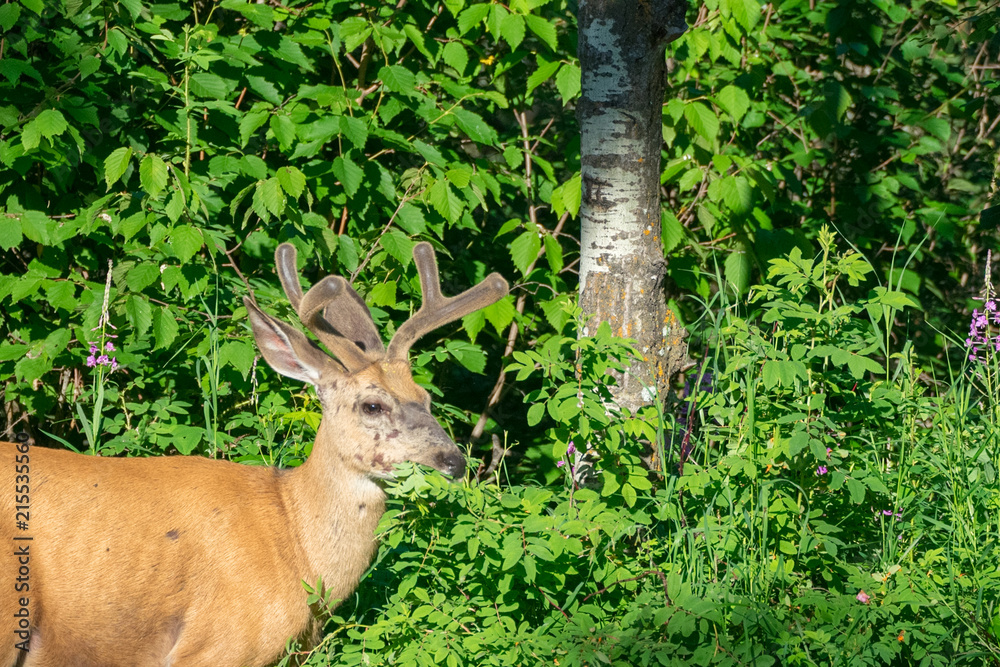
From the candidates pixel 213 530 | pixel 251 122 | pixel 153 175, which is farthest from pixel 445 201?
pixel 213 530

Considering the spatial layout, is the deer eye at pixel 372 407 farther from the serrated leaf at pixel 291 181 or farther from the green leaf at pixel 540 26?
the green leaf at pixel 540 26

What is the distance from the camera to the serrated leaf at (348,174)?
163 inches

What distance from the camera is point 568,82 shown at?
417cm

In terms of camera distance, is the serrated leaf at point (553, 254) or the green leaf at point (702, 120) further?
the serrated leaf at point (553, 254)

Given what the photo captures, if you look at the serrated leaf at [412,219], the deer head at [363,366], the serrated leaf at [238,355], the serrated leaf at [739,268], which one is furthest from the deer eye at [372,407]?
the serrated leaf at [739,268]

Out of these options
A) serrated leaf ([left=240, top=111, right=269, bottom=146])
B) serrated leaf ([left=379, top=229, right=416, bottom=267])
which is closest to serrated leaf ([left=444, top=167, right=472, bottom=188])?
serrated leaf ([left=379, top=229, right=416, bottom=267])

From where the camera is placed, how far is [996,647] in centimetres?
270

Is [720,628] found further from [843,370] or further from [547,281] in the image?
[547,281]

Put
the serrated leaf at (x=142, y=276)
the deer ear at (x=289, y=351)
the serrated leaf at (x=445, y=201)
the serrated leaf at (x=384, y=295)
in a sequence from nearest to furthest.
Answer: the deer ear at (x=289, y=351) < the serrated leaf at (x=142, y=276) < the serrated leaf at (x=445, y=201) < the serrated leaf at (x=384, y=295)

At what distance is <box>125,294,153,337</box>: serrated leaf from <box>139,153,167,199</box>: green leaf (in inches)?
18.6

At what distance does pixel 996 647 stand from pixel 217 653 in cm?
234

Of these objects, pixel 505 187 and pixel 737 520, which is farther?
pixel 505 187

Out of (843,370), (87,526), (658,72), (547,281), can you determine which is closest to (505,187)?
(547,281)

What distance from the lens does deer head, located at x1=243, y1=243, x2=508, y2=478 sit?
3.17m
